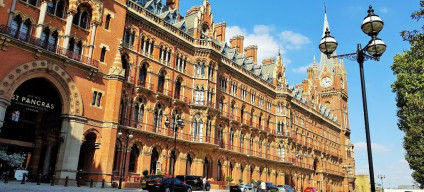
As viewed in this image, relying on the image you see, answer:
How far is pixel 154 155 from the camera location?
3559 cm

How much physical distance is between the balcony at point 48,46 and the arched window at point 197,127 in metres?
14.2

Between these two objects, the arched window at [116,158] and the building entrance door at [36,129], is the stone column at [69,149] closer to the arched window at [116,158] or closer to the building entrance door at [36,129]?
the building entrance door at [36,129]

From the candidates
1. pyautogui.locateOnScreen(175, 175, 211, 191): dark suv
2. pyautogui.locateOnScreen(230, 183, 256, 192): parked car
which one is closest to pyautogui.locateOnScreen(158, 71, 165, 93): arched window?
pyautogui.locateOnScreen(175, 175, 211, 191): dark suv

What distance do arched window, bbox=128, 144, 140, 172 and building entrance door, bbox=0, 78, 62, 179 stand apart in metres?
6.82

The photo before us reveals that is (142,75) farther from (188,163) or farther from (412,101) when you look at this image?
(412,101)

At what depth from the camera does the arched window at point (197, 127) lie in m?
39.4

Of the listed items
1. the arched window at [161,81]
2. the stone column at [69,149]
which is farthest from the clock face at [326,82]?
the stone column at [69,149]

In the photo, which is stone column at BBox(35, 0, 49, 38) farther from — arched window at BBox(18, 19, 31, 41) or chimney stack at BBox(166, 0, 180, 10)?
chimney stack at BBox(166, 0, 180, 10)

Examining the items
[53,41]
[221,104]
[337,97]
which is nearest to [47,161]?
[53,41]

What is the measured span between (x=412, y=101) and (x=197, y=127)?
21.9m

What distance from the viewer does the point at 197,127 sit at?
3984 cm

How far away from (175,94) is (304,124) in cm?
3705

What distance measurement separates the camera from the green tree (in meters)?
28.6

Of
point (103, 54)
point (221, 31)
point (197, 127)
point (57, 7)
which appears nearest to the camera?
point (57, 7)
